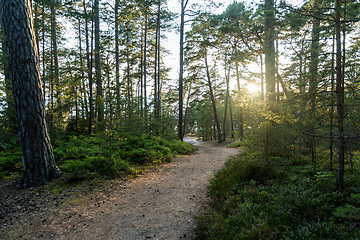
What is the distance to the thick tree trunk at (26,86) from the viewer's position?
5.22 meters

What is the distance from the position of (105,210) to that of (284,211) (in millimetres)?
3950

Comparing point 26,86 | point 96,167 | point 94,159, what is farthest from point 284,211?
point 26,86

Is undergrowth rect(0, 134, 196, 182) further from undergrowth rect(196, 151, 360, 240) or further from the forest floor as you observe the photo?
undergrowth rect(196, 151, 360, 240)

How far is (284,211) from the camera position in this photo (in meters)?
3.24

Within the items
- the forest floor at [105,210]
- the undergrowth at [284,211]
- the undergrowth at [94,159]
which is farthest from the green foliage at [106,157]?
the undergrowth at [284,211]

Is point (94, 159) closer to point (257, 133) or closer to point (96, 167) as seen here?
point (96, 167)

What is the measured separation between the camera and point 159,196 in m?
5.18

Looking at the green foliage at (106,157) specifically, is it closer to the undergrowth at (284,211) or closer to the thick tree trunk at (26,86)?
the thick tree trunk at (26,86)

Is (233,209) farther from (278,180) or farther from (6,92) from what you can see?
(6,92)

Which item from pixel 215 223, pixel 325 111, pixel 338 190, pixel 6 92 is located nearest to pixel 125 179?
pixel 215 223

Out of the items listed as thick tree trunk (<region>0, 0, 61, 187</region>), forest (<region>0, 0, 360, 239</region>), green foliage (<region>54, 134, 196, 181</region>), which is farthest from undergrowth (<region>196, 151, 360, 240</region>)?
thick tree trunk (<region>0, 0, 61, 187</region>)

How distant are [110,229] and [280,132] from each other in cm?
591

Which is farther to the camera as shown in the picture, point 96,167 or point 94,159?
point 94,159

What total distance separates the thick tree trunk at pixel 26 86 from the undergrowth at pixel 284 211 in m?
5.24
